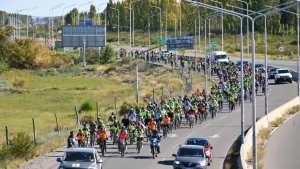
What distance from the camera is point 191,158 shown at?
29062 millimetres

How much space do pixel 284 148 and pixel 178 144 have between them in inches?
227

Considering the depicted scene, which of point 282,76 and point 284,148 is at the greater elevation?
point 282,76

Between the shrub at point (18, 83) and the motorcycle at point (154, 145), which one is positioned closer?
the motorcycle at point (154, 145)

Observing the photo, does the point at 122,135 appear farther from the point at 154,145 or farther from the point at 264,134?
the point at 264,134

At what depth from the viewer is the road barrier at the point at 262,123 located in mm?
31203

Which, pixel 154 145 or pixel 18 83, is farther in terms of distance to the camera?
pixel 18 83

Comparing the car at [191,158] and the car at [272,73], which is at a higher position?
the car at [272,73]

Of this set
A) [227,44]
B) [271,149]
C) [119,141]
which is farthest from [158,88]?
[227,44]

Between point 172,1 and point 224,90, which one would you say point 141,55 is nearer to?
point 224,90

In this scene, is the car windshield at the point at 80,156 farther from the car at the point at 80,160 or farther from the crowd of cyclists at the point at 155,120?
the crowd of cyclists at the point at 155,120

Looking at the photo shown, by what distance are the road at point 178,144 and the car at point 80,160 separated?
3.51 m

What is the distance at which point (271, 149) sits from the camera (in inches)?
1511

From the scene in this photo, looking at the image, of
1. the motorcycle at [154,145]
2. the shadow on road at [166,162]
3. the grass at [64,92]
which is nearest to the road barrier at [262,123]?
the shadow on road at [166,162]

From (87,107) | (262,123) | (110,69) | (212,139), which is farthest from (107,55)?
(212,139)
